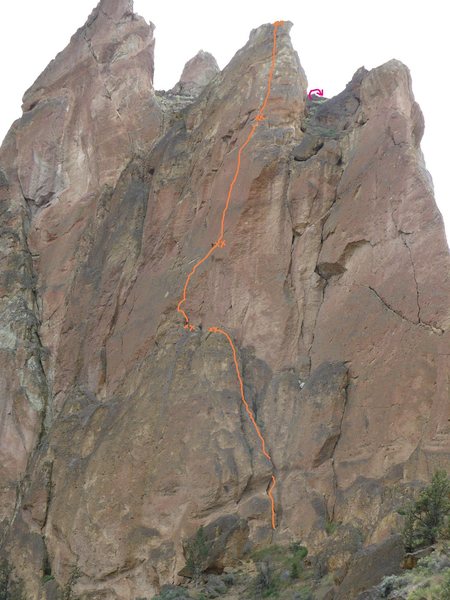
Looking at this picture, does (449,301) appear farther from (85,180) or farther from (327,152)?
(85,180)

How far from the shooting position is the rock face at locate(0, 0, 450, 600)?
1884 cm

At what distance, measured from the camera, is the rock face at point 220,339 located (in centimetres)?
1884

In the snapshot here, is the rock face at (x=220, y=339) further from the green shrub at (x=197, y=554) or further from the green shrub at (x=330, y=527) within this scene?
the green shrub at (x=197, y=554)

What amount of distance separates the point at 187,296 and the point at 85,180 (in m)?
8.42

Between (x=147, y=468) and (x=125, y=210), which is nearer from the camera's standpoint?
(x=147, y=468)

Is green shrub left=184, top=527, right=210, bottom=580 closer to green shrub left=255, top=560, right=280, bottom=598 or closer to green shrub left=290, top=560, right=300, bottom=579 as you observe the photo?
green shrub left=255, top=560, right=280, bottom=598

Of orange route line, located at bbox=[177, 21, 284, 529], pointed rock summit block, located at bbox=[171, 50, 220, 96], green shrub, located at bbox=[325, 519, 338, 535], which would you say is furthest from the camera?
pointed rock summit block, located at bbox=[171, 50, 220, 96]

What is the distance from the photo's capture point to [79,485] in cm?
2275

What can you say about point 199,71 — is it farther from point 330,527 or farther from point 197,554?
point 330,527

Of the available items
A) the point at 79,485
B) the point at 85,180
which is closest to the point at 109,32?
the point at 85,180

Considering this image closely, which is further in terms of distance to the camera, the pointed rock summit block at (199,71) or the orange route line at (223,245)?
the pointed rock summit block at (199,71)

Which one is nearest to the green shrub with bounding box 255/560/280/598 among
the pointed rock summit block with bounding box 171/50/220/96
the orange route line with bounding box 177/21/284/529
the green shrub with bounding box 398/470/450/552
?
the orange route line with bounding box 177/21/284/529

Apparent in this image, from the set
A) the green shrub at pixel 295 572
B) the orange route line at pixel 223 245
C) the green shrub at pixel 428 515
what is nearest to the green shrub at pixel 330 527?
the green shrub at pixel 295 572

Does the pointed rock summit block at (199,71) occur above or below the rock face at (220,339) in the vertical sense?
above
